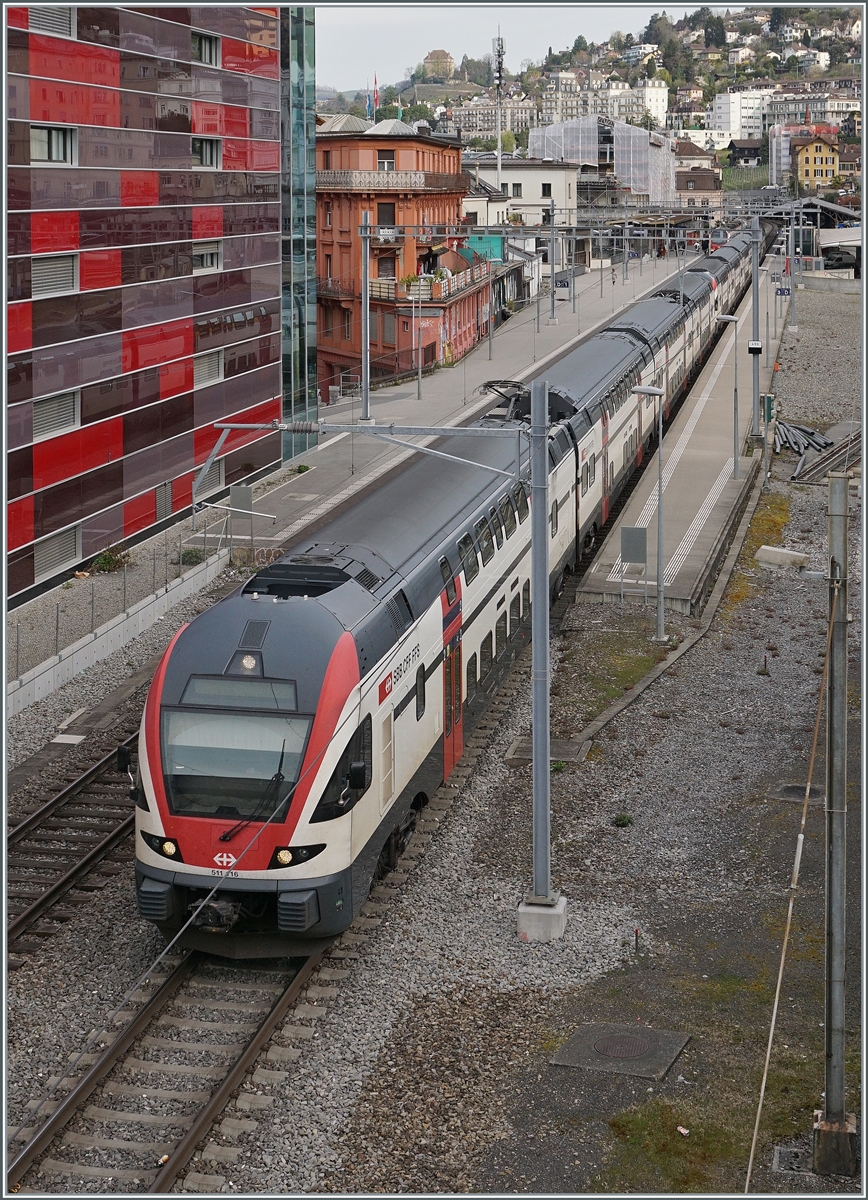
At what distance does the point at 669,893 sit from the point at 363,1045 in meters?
5.09

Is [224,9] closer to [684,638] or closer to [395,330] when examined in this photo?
[684,638]

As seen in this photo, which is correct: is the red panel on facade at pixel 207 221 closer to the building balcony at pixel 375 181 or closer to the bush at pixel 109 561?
the bush at pixel 109 561

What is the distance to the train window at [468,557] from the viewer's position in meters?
20.8

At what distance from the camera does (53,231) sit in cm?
3114

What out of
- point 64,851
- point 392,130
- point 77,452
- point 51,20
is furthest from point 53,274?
point 392,130

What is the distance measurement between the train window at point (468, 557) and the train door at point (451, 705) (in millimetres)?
1049

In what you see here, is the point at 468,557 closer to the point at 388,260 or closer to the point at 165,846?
the point at 165,846

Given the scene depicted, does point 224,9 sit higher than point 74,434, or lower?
higher

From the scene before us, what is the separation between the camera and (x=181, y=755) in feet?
50.1

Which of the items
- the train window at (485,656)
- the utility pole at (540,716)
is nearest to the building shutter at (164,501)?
the train window at (485,656)

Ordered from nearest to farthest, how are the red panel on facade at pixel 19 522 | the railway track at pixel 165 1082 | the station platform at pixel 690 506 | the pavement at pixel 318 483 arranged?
1. the railway track at pixel 165 1082
2. the pavement at pixel 318 483
3. the red panel on facade at pixel 19 522
4. the station platform at pixel 690 506

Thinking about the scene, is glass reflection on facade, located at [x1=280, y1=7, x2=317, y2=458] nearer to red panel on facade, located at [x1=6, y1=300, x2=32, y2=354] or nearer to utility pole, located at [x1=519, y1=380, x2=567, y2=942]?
red panel on facade, located at [x1=6, y1=300, x2=32, y2=354]

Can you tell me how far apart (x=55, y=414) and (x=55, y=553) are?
297cm

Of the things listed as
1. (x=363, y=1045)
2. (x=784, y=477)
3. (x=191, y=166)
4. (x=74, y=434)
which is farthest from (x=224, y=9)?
(x=363, y=1045)
